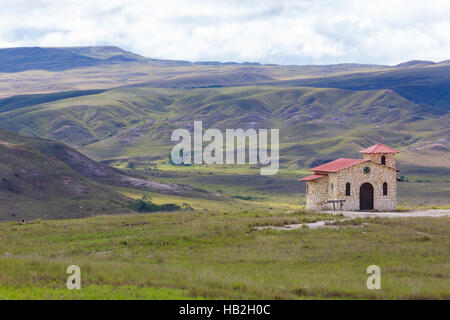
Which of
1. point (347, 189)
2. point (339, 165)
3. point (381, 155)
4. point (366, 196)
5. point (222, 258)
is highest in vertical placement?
point (381, 155)

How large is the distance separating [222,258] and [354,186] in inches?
1035

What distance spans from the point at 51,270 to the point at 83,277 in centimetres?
189

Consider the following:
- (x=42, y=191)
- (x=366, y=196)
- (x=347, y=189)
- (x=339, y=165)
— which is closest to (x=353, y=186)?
(x=347, y=189)

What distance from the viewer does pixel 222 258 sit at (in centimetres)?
2577

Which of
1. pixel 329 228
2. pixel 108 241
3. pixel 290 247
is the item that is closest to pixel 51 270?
pixel 108 241

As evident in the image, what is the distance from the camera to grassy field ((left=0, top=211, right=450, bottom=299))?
18.3 metres

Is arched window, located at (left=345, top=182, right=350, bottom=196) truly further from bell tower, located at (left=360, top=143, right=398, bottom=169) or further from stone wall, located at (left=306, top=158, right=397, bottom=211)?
bell tower, located at (left=360, top=143, right=398, bottom=169)

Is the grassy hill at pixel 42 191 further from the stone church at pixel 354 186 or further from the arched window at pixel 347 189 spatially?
the arched window at pixel 347 189

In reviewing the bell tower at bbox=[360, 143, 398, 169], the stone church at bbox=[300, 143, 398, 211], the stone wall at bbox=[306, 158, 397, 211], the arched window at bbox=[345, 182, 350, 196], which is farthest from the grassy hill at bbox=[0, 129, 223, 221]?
the bell tower at bbox=[360, 143, 398, 169]

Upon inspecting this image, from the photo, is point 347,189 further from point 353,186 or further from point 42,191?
point 42,191

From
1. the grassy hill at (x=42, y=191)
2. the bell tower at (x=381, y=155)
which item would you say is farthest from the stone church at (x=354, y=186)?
the grassy hill at (x=42, y=191)

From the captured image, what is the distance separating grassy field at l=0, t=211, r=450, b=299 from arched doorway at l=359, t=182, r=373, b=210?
8.78 metres
